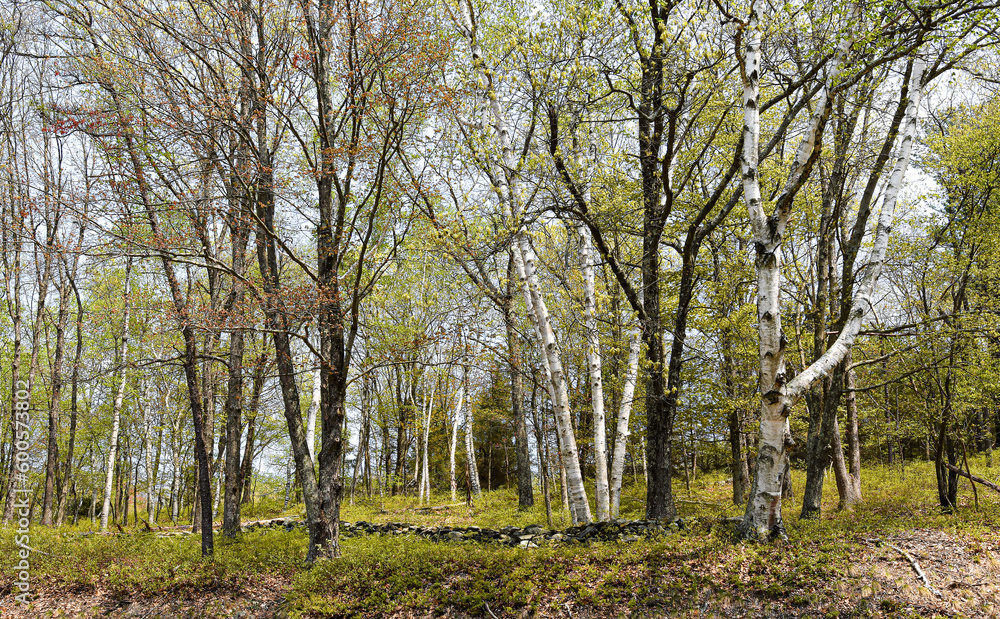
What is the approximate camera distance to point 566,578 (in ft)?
16.7

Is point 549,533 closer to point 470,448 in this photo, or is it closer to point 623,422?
point 623,422

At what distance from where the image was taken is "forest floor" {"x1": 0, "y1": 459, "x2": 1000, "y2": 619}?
13.9 feet

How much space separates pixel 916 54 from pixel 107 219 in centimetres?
977

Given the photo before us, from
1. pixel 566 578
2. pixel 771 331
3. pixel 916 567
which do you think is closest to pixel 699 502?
pixel 916 567

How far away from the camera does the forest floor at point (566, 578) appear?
13.9 ft

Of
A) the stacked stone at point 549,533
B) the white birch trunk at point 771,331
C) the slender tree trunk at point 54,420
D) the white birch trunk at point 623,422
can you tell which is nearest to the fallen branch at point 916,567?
the white birch trunk at point 771,331

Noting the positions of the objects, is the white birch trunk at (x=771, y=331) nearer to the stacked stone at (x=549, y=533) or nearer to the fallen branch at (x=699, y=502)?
the stacked stone at (x=549, y=533)

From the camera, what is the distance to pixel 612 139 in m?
10.7

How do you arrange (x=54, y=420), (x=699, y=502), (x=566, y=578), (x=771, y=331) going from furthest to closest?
1. (x=699, y=502)
2. (x=54, y=420)
3. (x=566, y=578)
4. (x=771, y=331)

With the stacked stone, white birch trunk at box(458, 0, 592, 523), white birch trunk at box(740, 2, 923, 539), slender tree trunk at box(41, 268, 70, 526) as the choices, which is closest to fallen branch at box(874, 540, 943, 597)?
white birch trunk at box(740, 2, 923, 539)

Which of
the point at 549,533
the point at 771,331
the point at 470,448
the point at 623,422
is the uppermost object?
the point at 771,331

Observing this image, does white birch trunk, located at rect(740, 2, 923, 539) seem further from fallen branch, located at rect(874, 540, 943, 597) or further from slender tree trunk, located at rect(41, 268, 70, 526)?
slender tree trunk, located at rect(41, 268, 70, 526)

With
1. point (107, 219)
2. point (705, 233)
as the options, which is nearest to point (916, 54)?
point (705, 233)

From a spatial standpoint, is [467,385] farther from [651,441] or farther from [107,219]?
[107,219]
